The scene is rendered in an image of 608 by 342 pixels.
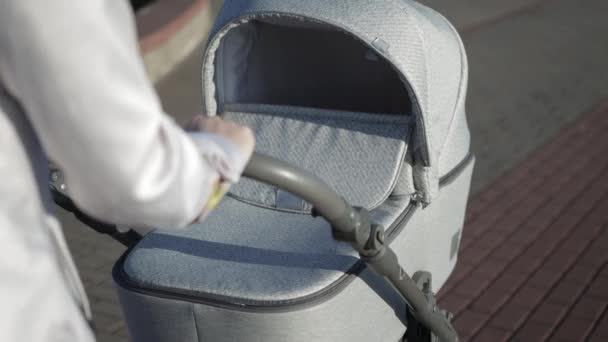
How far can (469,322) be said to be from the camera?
353 cm

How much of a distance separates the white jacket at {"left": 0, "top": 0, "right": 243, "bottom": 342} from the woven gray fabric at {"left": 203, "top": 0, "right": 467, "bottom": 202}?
941mm

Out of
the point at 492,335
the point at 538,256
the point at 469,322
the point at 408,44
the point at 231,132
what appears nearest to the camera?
the point at 231,132

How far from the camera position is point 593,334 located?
3398 millimetres

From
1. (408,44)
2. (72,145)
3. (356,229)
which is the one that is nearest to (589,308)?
(408,44)

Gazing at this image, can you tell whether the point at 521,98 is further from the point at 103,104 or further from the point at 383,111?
the point at 103,104

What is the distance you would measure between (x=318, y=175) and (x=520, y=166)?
2.91 metres

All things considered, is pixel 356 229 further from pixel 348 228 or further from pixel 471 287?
pixel 471 287

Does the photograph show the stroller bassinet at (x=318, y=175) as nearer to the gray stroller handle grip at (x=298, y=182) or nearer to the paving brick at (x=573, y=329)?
the gray stroller handle grip at (x=298, y=182)

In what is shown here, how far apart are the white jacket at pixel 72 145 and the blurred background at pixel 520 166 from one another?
220 cm

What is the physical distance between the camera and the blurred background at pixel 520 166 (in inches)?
143

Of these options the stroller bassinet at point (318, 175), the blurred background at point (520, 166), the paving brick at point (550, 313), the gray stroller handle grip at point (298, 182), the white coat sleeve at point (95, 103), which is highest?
the white coat sleeve at point (95, 103)

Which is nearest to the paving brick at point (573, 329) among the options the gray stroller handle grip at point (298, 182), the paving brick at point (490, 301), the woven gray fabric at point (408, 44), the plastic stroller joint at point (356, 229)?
the paving brick at point (490, 301)

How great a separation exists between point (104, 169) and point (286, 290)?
994 millimetres

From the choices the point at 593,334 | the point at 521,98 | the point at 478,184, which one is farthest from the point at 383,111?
the point at 521,98
